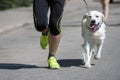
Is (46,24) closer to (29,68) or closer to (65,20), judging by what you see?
(29,68)

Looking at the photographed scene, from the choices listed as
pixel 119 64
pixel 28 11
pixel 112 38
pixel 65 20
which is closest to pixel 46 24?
pixel 119 64

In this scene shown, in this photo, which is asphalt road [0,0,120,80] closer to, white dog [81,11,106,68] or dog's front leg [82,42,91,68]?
dog's front leg [82,42,91,68]

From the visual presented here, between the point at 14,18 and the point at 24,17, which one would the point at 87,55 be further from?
the point at 24,17

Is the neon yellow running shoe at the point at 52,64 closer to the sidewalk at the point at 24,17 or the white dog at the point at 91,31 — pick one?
the white dog at the point at 91,31

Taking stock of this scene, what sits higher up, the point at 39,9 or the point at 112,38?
the point at 39,9

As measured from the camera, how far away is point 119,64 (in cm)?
896

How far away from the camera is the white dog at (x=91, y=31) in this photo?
8.42 meters

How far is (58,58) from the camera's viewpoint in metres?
9.78

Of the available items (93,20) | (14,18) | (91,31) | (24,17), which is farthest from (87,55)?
(24,17)

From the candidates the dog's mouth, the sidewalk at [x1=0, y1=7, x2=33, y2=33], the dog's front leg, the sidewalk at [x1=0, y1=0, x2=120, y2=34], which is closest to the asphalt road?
the dog's front leg

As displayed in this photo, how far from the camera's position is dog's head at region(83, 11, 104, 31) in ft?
27.5

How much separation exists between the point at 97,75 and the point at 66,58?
1.92m

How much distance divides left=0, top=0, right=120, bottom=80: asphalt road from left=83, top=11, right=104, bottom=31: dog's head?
0.65 meters

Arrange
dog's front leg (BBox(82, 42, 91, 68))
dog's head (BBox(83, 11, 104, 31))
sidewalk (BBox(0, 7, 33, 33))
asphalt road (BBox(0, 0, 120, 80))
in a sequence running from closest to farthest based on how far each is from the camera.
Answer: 1. asphalt road (BBox(0, 0, 120, 80))
2. dog's head (BBox(83, 11, 104, 31))
3. dog's front leg (BBox(82, 42, 91, 68))
4. sidewalk (BBox(0, 7, 33, 33))
